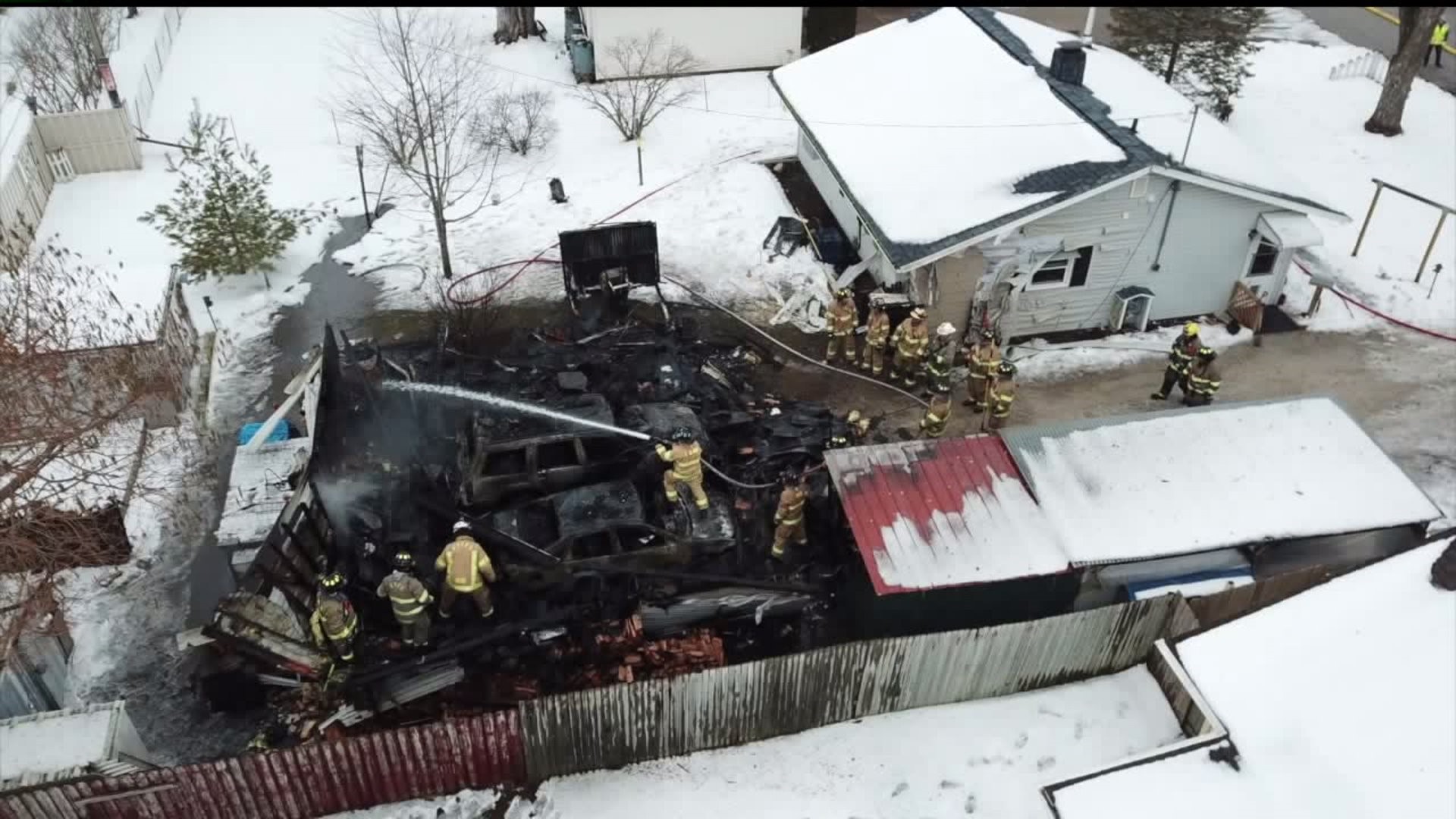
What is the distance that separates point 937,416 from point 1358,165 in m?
14.4

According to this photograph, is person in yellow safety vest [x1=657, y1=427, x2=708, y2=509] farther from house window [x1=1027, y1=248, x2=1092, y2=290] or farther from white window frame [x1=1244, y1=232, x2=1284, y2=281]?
white window frame [x1=1244, y1=232, x2=1284, y2=281]

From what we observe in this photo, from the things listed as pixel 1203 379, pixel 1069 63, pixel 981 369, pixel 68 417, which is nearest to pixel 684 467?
pixel 981 369

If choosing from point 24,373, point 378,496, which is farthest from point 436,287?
point 24,373

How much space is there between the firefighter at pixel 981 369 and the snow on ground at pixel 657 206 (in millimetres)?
3819

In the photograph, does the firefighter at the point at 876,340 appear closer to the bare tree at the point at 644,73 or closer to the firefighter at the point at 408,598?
the firefighter at the point at 408,598

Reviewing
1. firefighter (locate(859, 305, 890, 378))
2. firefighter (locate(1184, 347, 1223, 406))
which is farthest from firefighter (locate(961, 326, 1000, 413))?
firefighter (locate(1184, 347, 1223, 406))

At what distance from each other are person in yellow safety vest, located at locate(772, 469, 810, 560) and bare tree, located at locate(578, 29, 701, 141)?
13368mm

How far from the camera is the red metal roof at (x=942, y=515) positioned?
11398 millimetres

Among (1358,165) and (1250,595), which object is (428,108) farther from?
(1358,165)

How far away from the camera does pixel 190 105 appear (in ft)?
82.4

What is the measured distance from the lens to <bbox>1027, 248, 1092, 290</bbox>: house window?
16734mm

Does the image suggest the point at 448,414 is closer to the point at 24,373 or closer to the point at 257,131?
the point at 24,373

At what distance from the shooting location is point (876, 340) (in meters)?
16.0

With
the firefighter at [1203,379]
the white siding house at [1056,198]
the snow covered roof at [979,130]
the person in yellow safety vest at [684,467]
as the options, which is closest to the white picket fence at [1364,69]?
the snow covered roof at [979,130]
